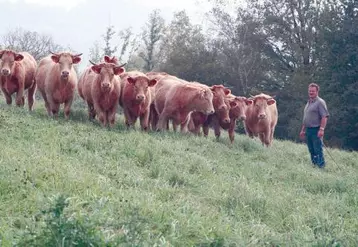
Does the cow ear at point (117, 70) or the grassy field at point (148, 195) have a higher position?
the cow ear at point (117, 70)

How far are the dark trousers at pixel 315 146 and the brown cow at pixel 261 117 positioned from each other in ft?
10.6

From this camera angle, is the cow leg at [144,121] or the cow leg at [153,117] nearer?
the cow leg at [144,121]

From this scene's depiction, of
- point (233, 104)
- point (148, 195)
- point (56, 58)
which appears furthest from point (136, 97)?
point (148, 195)

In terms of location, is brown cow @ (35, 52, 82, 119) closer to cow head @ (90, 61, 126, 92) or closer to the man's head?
cow head @ (90, 61, 126, 92)

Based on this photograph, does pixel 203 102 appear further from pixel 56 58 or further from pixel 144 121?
pixel 56 58

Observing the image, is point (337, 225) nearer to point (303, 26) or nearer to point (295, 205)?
point (295, 205)

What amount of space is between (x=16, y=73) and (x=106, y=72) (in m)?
3.03

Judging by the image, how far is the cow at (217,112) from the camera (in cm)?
1736

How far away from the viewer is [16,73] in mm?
15648

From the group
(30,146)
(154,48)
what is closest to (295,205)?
(30,146)

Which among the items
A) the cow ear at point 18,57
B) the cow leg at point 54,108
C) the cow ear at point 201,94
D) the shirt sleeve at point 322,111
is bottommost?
the cow leg at point 54,108

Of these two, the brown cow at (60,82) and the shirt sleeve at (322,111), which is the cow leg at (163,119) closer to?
the brown cow at (60,82)

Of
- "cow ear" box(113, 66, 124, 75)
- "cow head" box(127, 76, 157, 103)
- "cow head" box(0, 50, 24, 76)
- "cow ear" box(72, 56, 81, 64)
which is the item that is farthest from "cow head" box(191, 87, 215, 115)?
"cow head" box(0, 50, 24, 76)

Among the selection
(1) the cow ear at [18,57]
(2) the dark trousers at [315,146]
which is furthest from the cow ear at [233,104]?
(1) the cow ear at [18,57]
